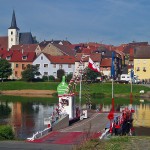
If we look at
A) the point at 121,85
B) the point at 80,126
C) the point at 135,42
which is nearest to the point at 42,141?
the point at 80,126

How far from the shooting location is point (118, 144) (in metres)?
16.8

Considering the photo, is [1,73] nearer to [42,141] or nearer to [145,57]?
[145,57]

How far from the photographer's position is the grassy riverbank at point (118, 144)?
15.6m

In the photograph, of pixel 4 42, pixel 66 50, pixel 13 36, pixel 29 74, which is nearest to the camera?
pixel 29 74

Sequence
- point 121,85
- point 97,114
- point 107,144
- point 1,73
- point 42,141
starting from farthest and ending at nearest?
point 1,73, point 121,85, point 97,114, point 42,141, point 107,144

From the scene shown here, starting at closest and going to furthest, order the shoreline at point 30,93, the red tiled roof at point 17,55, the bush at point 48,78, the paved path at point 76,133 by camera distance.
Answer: the paved path at point 76,133
the shoreline at point 30,93
the bush at point 48,78
the red tiled roof at point 17,55

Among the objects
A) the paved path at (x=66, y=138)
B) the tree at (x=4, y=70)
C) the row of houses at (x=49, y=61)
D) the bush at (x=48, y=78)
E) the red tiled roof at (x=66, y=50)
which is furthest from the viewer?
the red tiled roof at (x=66, y=50)

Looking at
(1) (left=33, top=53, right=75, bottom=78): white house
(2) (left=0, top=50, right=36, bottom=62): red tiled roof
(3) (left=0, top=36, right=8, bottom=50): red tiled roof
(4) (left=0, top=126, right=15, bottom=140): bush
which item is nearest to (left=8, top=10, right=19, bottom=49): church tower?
(3) (left=0, top=36, right=8, bottom=50): red tiled roof

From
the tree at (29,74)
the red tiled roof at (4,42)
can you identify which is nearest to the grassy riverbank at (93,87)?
the tree at (29,74)

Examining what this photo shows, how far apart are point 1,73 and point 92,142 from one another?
8004cm

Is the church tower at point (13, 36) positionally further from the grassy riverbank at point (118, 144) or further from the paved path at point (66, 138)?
the grassy riverbank at point (118, 144)

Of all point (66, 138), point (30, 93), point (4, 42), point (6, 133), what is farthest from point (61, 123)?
point (4, 42)

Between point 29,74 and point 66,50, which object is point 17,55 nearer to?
point 66,50

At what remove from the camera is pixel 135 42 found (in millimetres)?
166375
